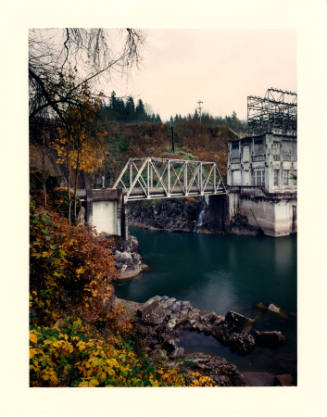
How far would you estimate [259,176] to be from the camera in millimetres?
12523

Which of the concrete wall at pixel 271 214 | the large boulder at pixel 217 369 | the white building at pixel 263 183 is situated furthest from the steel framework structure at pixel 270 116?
the large boulder at pixel 217 369

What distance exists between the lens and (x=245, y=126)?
32.7 feet

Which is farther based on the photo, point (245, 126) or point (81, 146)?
point (245, 126)

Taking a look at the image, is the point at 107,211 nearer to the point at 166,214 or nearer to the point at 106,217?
the point at 106,217

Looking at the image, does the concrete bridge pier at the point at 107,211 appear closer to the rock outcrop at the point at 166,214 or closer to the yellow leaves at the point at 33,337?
the yellow leaves at the point at 33,337

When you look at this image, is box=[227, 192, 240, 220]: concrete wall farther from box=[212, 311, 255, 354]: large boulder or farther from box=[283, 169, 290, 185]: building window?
box=[212, 311, 255, 354]: large boulder

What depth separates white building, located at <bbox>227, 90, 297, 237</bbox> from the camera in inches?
404

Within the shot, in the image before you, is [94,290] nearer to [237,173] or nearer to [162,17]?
[162,17]

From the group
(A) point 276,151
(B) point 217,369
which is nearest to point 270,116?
(A) point 276,151

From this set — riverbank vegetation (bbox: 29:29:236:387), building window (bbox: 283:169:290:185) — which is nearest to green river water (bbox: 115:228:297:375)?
riverbank vegetation (bbox: 29:29:236:387)

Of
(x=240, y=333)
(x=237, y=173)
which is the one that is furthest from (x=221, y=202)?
(x=240, y=333)

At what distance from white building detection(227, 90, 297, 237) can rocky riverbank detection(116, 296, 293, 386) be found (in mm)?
5000

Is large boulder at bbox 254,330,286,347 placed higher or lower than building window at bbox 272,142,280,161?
lower
